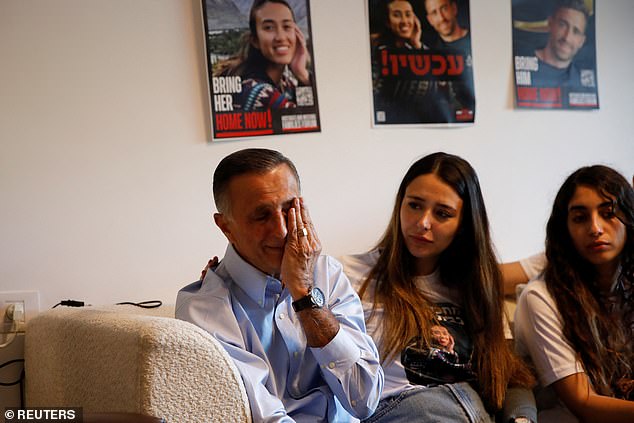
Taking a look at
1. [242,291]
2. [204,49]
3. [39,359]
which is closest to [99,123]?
[204,49]

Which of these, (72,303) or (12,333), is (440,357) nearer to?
(72,303)

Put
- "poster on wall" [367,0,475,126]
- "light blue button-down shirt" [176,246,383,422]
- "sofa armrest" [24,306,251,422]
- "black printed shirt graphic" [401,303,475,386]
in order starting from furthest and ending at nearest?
"poster on wall" [367,0,475,126] < "black printed shirt graphic" [401,303,475,386] < "light blue button-down shirt" [176,246,383,422] < "sofa armrest" [24,306,251,422]

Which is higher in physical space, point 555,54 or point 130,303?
point 555,54

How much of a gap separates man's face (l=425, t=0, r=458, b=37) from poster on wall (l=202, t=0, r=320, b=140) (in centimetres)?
51

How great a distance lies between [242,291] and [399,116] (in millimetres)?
1229

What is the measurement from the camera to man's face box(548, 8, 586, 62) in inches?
119

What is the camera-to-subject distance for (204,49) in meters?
2.36

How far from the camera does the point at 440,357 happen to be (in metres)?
2.06

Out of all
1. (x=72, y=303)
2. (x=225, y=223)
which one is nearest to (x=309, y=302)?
(x=225, y=223)

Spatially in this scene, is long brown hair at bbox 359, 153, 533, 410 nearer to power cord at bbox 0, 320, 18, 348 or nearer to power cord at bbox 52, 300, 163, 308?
power cord at bbox 52, 300, 163, 308

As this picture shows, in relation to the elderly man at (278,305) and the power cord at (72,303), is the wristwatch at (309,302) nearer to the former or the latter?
the elderly man at (278,305)

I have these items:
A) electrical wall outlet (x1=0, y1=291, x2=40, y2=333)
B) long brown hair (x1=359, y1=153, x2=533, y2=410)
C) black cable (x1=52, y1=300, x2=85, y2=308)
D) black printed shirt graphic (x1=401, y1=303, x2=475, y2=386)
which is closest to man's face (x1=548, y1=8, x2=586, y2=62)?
long brown hair (x1=359, y1=153, x2=533, y2=410)

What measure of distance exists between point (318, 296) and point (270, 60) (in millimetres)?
1058

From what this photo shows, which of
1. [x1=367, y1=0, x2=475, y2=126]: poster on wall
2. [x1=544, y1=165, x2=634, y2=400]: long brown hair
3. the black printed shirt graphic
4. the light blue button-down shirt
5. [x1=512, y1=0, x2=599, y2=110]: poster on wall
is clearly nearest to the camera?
the light blue button-down shirt
